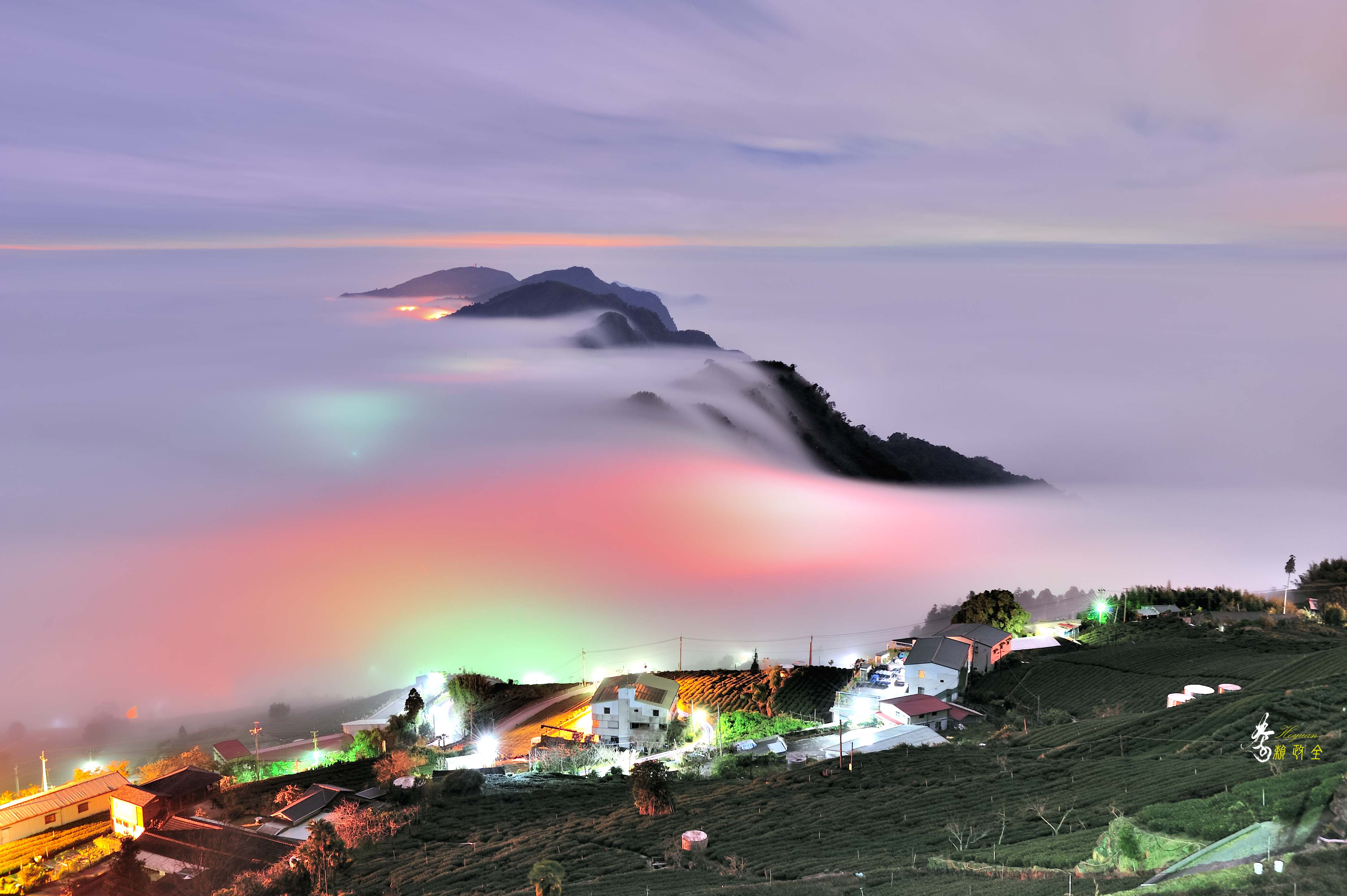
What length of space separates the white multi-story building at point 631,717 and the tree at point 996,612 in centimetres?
1950

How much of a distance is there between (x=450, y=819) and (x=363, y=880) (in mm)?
5359

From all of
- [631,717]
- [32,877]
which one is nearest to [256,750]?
[32,877]

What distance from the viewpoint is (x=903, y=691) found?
3981cm

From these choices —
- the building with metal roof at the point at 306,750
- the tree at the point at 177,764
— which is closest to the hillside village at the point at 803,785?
the tree at the point at 177,764

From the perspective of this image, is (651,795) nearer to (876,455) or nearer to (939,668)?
(939,668)

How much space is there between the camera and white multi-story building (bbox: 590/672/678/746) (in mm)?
36938

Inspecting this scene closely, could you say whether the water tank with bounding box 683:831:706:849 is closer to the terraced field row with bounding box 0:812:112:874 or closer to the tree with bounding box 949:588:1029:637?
the terraced field row with bounding box 0:812:112:874

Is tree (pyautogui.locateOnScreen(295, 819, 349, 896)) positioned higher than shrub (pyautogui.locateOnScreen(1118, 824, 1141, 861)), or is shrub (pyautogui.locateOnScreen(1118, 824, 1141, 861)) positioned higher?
shrub (pyautogui.locateOnScreen(1118, 824, 1141, 861))

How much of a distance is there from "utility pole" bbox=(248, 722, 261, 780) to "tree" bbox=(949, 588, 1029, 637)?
34.6m

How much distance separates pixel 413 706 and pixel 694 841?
24734 mm

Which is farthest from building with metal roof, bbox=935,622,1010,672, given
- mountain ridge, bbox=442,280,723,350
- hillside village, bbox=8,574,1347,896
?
mountain ridge, bbox=442,280,723,350

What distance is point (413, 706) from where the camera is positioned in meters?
42.4

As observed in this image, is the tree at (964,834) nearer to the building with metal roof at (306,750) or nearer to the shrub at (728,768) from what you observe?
the shrub at (728,768)

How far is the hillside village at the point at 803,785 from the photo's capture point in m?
17.2
